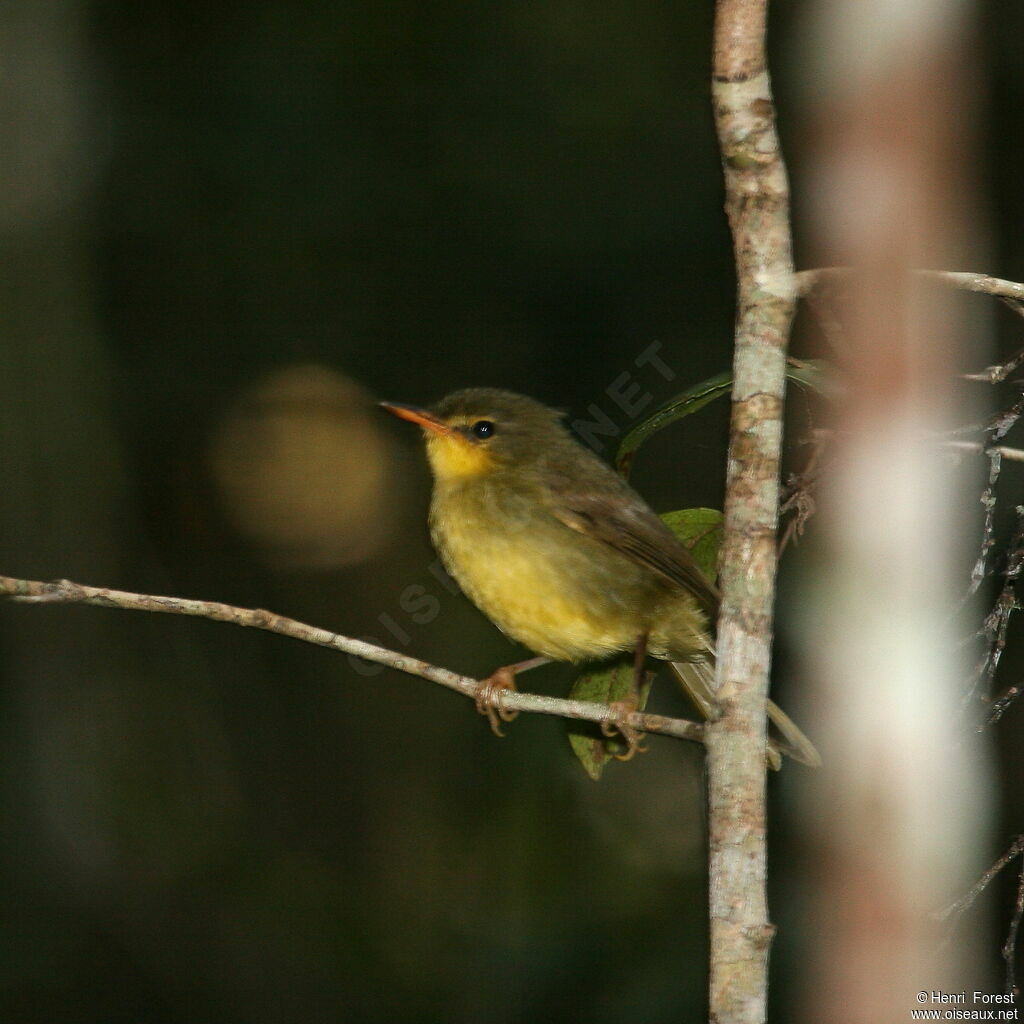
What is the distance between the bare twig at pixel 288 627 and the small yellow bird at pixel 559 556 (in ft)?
2.90

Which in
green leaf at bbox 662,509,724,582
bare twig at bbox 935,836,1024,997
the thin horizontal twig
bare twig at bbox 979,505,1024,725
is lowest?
bare twig at bbox 935,836,1024,997

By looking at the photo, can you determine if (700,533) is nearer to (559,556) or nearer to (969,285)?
(559,556)

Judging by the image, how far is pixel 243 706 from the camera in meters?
8.13

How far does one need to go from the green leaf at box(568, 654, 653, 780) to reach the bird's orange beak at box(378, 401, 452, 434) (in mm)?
942

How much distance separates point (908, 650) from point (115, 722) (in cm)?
650

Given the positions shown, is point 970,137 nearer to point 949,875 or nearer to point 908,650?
point 908,650

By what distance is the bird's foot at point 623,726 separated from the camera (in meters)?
2.85

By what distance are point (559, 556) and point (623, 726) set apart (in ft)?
3.40

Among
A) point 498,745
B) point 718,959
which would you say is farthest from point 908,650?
point 498,745

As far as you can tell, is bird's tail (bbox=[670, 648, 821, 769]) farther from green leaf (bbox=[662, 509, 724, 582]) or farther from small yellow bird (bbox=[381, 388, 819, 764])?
green leaf (bbox=[662, 509, 724, 582])

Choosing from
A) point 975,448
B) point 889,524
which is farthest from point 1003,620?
point 889,524

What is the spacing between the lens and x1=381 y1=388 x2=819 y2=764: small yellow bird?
393 centimetres

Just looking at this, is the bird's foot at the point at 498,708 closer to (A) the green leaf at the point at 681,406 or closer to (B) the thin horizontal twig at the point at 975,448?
(A) the green leaf at the point at 681,406

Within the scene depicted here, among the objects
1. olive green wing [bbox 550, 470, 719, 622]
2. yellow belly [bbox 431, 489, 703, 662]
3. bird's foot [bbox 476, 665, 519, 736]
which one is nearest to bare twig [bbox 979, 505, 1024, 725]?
olive green wing [bbox 550, 470, 719, 622]
